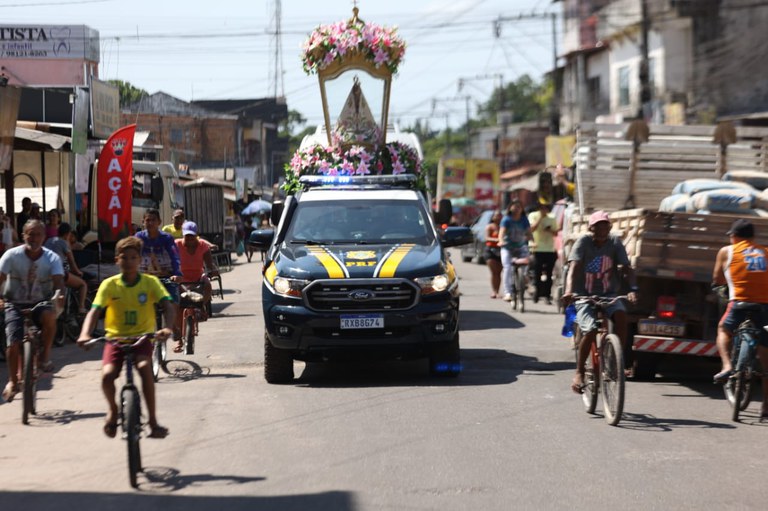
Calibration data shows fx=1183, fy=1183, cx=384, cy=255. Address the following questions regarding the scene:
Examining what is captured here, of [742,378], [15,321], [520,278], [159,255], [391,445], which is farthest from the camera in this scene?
[520,278]

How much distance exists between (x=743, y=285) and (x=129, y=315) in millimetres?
5131

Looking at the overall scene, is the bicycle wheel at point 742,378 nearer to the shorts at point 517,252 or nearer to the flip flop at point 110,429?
the flip flop at point 110,429

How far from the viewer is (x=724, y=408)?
10.5 meters

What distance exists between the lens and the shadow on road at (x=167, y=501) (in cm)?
685

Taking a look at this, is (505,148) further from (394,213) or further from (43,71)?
(394,213)

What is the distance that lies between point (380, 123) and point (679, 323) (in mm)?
9166

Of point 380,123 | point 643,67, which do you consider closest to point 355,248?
point 380,123

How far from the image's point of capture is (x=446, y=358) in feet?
40.0

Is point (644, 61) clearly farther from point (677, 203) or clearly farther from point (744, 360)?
point (744, 360)

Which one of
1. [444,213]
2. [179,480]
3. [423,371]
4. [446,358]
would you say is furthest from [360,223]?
[179,480]

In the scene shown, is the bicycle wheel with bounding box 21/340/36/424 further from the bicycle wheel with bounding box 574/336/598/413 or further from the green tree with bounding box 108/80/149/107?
the green tree with bounding box 108/80/149/107

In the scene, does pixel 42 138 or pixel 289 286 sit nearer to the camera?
pixel 289 286

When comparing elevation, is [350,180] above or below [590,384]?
above

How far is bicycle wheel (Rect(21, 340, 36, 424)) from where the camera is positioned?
10.1m
